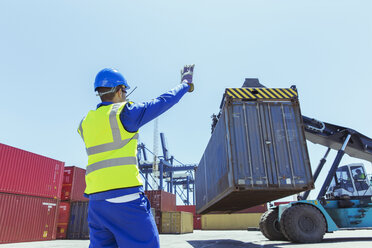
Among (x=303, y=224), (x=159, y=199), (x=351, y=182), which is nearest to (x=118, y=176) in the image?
(x=303, y=224)

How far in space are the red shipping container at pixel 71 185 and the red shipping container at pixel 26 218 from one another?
151cm

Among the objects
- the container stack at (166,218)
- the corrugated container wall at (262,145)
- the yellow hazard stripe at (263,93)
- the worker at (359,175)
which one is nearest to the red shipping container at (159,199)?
the container stack at (166,218)

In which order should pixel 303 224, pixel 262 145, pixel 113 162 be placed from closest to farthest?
pixel 113 162 < pixel 262 145 < pixel 303 224

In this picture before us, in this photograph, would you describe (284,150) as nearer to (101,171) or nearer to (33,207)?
(101,171)

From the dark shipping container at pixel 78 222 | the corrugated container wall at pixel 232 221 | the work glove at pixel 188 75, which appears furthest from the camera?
the corrugated container wall at pixel 232 221

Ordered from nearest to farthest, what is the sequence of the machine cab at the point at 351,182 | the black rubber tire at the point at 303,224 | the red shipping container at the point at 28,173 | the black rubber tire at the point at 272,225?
1. the black rubber tire at the point at 303,224
2. the black rubber tire at the point at 272,225
3. the machine cab at the point at 351,182
4. the red shipping container at the point at 28,173

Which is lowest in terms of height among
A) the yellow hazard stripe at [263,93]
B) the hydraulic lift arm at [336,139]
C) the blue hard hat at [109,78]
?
the blue hard hat at [109,78]

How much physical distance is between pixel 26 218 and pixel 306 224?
13.0 m

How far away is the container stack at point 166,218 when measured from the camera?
23.6 m

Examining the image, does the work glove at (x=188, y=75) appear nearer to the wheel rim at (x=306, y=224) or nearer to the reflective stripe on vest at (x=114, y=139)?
the reflective stripe on vest at (x=114, y=139)

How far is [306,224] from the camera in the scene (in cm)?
827

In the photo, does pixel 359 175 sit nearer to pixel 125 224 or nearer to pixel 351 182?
pixel 351 182

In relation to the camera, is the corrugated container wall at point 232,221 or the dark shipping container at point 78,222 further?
the corrugated container wall at point 232,221

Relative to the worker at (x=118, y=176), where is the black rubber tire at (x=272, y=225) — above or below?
below
